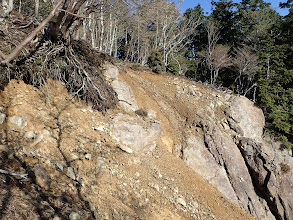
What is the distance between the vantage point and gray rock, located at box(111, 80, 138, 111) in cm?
627

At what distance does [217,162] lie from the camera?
27.6 ft

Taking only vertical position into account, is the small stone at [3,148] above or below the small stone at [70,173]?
above

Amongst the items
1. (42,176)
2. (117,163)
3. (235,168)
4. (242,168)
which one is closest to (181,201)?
(117,163)

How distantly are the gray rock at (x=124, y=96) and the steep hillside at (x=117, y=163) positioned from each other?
1.6 inches

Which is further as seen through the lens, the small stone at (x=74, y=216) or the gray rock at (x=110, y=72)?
the gray rock at (x=110, y=72)

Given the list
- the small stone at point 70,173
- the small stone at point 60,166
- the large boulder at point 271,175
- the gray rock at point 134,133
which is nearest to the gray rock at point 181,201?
the gray rock at point 134,133

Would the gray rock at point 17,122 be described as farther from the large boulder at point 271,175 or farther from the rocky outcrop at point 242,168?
the large boulder at point 271,175

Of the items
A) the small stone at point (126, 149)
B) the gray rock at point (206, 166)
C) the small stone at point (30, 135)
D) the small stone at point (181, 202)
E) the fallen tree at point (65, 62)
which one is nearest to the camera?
the small stone at point (30, 135)

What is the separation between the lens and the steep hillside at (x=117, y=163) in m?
2.46

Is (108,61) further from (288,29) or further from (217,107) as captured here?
(288,29)

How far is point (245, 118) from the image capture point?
11273mm

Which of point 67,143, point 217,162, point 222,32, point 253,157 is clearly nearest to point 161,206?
point 67,143

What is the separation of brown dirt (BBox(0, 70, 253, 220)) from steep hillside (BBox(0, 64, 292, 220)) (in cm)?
2

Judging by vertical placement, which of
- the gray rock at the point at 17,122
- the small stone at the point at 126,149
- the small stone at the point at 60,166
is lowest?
the small stone at the point at 126,149
